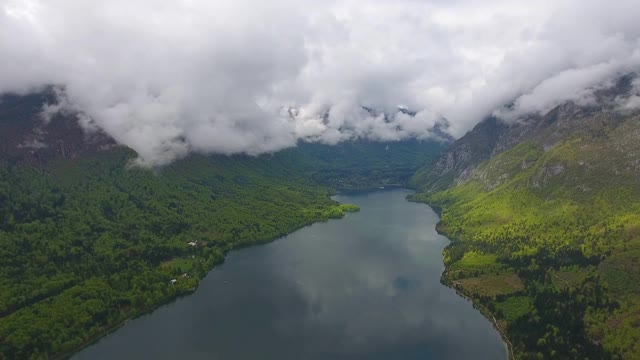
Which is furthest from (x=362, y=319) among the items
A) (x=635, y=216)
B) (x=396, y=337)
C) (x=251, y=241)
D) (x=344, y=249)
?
(x=635, y=216)

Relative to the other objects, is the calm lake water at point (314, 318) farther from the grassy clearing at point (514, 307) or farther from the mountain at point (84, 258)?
the mountain at point (84, 258)

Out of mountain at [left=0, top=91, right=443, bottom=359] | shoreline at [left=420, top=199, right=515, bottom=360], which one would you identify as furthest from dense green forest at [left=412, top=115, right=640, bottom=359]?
mountain at [left=0, top=91, right=443, bottom=359]

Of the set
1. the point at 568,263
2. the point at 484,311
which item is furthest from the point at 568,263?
the point at 484,311

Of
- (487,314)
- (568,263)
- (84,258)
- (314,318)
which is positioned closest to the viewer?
(314,318)

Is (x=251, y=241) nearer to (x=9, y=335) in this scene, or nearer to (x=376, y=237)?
(x=376, y=237)

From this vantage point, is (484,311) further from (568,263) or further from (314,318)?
(314,318)

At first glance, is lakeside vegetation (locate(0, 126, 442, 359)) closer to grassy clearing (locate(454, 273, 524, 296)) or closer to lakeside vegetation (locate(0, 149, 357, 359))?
lakeside vegetation (locate(0, 149, 357, 359))
